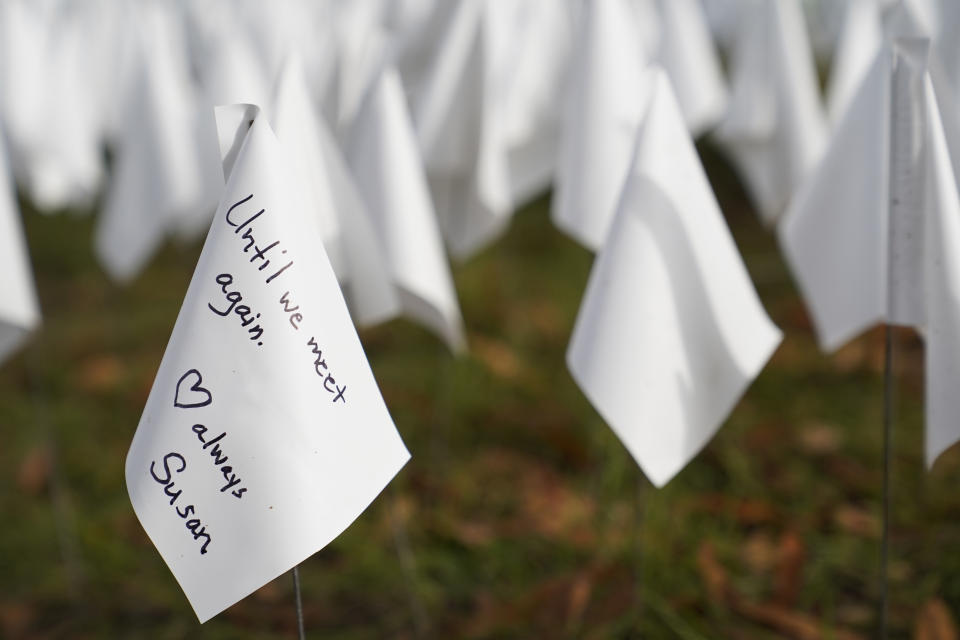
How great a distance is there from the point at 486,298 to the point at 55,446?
3.77 feet

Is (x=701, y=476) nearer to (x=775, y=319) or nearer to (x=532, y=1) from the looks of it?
(x=775, y=319)

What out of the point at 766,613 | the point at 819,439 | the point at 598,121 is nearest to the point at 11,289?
the point at 598,121

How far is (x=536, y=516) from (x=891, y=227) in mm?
851

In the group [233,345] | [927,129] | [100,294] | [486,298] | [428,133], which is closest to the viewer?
[233,345]

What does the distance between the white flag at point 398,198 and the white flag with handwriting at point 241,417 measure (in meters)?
0.41

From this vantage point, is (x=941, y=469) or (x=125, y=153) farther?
(x=125, y=153)

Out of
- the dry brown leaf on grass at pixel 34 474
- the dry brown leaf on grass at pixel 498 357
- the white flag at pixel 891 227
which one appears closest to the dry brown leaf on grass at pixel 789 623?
the white flag at pixel 891 227

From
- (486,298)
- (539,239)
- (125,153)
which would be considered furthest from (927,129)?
(539,239)

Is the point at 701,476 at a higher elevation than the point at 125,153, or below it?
below

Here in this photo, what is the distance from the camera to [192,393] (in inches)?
24.2

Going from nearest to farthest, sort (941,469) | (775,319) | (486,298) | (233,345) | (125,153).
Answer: (233,345) → (941,469) → (125,153) → (775,319) → (486,298)

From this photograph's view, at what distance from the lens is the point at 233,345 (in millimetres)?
615

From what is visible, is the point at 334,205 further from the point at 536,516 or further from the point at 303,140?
the point at 536,516

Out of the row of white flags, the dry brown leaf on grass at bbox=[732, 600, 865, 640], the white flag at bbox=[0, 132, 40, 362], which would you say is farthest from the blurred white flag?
the white flag at bbox=[0, 132, 40, 362]
